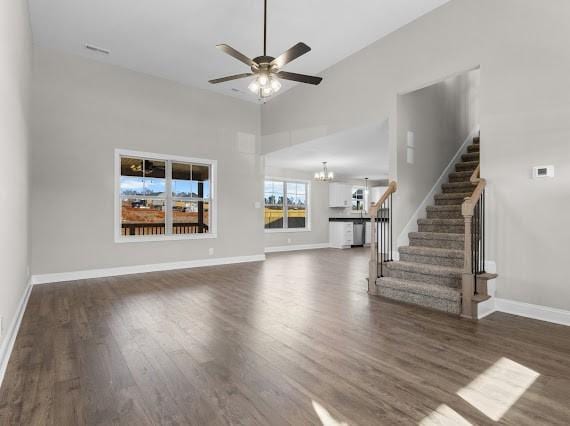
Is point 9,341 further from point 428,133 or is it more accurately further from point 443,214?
point 428,133

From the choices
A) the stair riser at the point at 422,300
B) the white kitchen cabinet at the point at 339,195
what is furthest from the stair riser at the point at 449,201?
the white kitchen cabinet at the point at 339,195

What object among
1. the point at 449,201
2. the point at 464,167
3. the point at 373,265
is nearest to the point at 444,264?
the point at 373,265

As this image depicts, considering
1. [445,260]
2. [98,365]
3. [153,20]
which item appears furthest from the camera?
[153,20]

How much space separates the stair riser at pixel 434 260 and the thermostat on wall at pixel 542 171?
3.98 feet

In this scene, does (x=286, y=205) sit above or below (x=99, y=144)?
below

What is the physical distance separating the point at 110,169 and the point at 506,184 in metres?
5.94

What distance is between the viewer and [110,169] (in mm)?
5457

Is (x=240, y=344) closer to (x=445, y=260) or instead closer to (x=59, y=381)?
(x=59, y=381)

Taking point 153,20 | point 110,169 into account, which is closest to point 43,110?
point 110,169

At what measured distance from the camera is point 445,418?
1.59 m

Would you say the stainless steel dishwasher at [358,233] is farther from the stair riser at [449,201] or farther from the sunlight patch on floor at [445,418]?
the sunlight patch on floor at [445,418]

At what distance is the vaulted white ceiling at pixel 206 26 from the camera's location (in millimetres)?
3938

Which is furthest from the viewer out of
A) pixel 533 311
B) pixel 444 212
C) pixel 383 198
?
pixel 444 212

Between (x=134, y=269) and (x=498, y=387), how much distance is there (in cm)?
558
